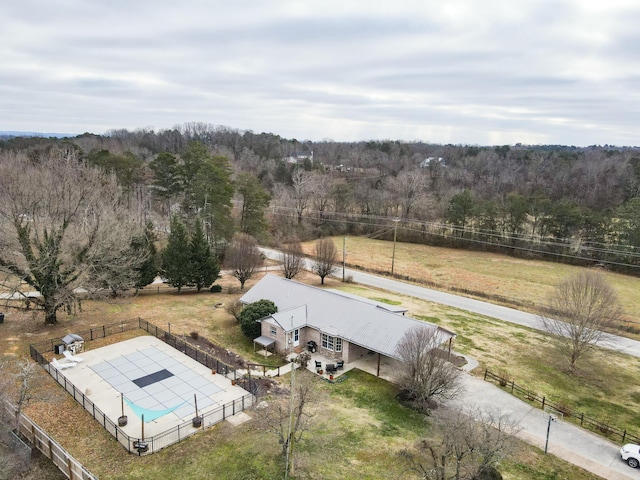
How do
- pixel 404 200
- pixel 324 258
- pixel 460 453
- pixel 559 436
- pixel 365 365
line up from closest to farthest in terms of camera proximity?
1. pixel 460 453
2. pixel 559 436
3. pixel 365 365
4. pixel 324 258
5. pixel 404 200

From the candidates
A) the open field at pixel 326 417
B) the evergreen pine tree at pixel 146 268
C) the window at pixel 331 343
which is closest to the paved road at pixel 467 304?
the open field at pixel 326 417

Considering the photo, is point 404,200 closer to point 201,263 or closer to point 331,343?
point 201,263

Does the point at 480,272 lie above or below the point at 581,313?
below

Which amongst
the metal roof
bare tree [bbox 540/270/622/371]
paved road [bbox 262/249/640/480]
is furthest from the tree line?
bare tree [bbox 540/270/622/371]

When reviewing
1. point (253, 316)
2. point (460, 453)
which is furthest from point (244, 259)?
point (460, 453)

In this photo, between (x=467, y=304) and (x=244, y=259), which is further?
(x=244, y=259)

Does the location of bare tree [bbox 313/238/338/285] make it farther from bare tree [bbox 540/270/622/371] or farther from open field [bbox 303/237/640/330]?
bare tree [bbox 540/270/622/371]

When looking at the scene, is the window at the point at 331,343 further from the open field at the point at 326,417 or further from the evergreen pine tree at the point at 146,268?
the evergreen pine tree at the point at 146,268
